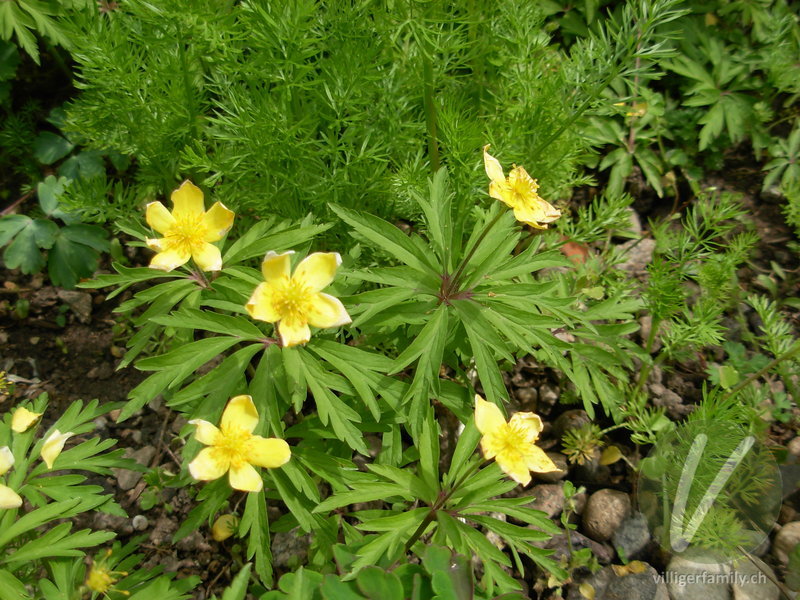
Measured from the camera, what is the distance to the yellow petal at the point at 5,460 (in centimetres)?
198

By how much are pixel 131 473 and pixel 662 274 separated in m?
2.66

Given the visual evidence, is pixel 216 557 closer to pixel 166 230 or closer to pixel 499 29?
pixel 166 230

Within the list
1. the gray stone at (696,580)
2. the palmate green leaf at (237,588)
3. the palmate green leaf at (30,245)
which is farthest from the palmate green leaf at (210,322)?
the gray stone at (696,580)

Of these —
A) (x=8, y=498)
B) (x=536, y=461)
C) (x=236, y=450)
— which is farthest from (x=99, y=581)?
(x=536, y=461)

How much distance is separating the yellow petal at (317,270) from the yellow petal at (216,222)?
1.03 feet

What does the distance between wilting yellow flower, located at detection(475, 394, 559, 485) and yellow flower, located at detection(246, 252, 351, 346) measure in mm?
535

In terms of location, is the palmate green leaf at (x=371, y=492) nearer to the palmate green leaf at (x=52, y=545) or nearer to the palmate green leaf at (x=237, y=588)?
the palmate green leaf at (x=237, y=588)

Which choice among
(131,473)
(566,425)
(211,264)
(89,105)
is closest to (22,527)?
(131,473)

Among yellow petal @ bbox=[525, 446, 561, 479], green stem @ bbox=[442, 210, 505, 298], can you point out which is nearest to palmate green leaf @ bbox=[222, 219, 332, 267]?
green stem @ bbox=[442, 210, 505, 298]

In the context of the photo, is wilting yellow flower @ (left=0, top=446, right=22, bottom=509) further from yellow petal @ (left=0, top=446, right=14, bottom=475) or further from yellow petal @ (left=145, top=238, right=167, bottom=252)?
yellow petal @ (left=145, top=238, right=167, bottom=252)

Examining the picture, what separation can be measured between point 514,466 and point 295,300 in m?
0.84

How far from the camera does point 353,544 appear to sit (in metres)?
2.09

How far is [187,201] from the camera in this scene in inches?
77.5

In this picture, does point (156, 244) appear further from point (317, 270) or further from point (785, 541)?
point (785, 541)
